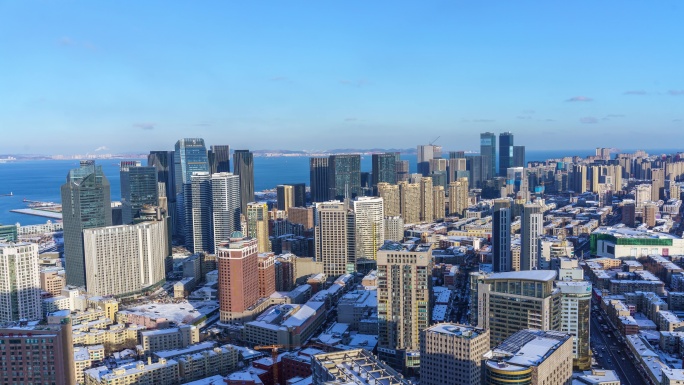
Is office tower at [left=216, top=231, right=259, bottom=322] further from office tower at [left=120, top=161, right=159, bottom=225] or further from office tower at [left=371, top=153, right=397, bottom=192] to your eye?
office tower at [left=371, top=153, right=397, bottom=192]

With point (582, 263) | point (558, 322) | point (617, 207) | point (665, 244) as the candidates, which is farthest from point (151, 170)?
point (617, 207)

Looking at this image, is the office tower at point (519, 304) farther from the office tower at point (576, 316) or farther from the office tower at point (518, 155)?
the office tower at point (518, 155)

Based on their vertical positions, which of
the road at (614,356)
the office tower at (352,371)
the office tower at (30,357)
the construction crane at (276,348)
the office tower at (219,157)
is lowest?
the road at (614,356)

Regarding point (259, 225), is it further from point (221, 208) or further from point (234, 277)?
point (234, 277)

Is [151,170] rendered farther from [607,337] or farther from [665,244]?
[665,244]

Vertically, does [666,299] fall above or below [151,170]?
below

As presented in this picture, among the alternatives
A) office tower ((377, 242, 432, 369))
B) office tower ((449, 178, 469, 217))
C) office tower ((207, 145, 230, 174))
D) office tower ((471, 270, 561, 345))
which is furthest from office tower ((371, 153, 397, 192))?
office tower ((471, 270, 561, 345))

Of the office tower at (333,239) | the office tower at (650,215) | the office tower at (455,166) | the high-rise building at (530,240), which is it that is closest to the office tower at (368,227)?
the office tower at (333,239)
